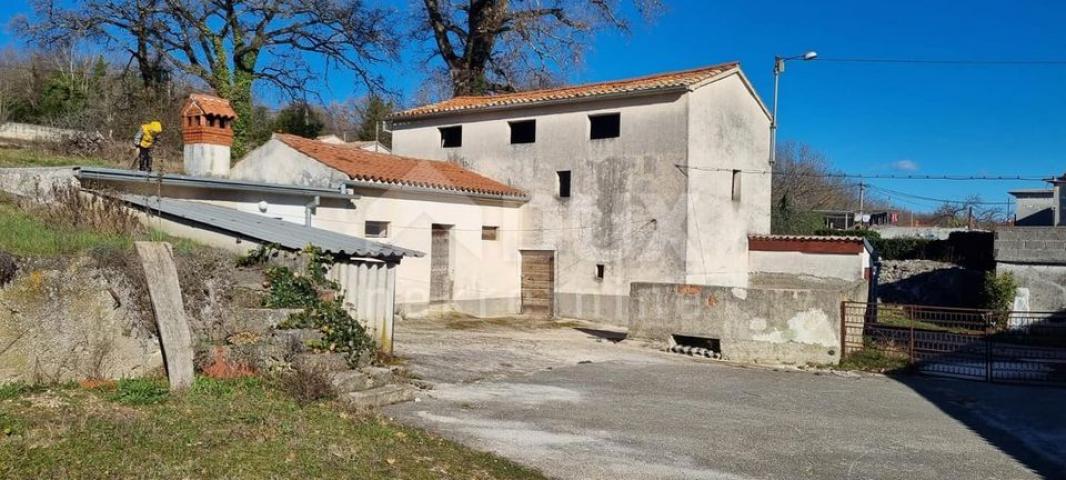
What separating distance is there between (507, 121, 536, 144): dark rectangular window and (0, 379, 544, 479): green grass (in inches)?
612

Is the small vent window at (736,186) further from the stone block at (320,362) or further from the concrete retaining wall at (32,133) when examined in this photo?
the concrete retaining wall at (32,133)

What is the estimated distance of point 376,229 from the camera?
58.1 feet

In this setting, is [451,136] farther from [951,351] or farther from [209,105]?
[951,351]

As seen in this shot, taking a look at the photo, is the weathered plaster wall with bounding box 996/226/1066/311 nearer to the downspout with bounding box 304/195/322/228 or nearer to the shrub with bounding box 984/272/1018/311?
the shrub with bounding box 984/272/1018/311

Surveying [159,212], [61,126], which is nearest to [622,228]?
[159,212]

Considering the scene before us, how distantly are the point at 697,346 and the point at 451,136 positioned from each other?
11566mm

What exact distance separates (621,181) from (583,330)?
4.10 metres

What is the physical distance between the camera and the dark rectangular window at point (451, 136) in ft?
75.8

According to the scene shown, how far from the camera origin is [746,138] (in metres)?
21.6

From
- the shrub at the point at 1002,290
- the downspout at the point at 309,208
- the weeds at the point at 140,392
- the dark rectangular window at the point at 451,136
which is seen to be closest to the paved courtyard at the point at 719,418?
the weeds at the point at 140,392

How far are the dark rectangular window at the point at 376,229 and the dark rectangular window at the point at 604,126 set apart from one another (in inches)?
247

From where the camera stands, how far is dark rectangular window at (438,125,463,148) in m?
23.1

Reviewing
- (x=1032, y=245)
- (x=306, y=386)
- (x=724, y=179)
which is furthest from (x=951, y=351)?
(x=306, y=386)

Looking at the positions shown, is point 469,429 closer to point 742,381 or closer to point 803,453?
point 803,453
